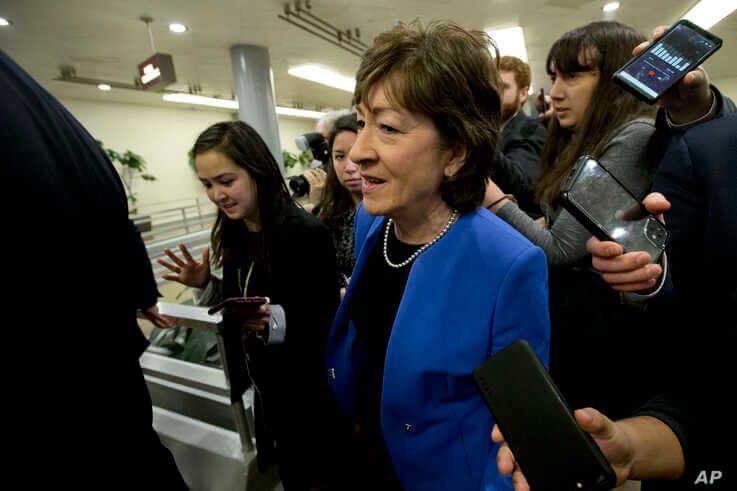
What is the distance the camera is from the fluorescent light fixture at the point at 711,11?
5.36m

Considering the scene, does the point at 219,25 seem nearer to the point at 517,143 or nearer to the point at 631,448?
the point at 517,143

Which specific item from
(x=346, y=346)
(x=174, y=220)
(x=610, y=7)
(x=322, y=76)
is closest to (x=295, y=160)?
(x=174, y=220)

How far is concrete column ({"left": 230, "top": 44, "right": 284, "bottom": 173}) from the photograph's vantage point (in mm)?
5418

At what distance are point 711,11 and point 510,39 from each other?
9.64 feet

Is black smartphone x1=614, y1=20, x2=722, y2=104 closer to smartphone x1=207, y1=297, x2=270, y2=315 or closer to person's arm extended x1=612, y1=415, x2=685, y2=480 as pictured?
person's arm extended x1=612, y1=415, x2=685, y2=480

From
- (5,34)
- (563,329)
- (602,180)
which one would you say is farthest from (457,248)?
(5,34)

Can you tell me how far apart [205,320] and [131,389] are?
554 millimetres

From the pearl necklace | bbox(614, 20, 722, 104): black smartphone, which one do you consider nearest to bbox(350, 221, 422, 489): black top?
the pearl necklace

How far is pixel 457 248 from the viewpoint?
0.88 metres

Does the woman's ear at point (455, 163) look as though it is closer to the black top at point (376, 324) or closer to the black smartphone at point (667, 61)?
the black top at point (376, 324)

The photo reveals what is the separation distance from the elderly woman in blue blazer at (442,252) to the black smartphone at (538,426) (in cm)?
26

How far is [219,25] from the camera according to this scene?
4.68m

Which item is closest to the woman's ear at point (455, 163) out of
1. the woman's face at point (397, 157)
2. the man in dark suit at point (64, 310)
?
the woman's face at point (397, 157)

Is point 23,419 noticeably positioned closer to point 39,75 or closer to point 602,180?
point 602,180
